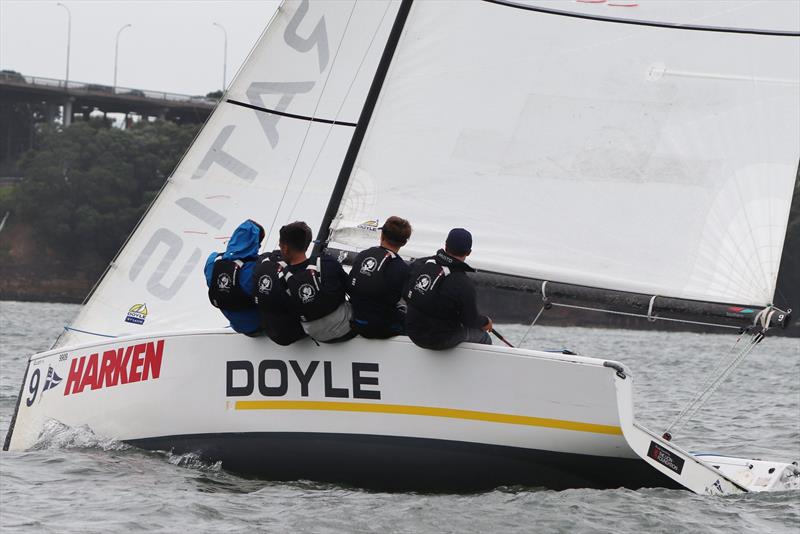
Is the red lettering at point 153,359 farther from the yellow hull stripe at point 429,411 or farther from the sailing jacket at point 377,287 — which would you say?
the sailing jacket at point 377,287

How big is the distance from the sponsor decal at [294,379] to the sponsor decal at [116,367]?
1.90ft

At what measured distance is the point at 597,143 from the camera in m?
7.54

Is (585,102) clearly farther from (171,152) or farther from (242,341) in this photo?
(171,152)

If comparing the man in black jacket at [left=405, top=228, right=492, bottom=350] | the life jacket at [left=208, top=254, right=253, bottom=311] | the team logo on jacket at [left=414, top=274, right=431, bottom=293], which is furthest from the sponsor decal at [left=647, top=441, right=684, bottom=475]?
the life jacket at [left=208, top=254, right=253, bottom=311]

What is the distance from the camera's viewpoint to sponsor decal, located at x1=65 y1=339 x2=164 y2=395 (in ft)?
24.7

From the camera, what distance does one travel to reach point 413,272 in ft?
22.4

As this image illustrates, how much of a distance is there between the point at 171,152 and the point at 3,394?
52.2 meters

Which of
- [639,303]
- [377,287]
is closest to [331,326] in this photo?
[377,287]

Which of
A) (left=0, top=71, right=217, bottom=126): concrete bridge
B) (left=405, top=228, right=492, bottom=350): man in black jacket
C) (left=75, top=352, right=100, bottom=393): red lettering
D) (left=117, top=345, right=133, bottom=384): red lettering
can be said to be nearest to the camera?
(left=405, top=228, right=492, bottom=350): man in black jacket

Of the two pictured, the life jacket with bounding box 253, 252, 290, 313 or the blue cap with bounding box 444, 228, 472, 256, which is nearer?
the blue cap with bounding box 444, 228, 472, 256

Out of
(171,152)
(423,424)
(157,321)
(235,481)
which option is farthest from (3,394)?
(171,152)

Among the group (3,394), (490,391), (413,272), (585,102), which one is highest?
(585,102)

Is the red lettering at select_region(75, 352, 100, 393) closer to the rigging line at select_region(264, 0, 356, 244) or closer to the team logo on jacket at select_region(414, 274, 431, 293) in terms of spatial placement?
the rigging line at select_region(264, 0, 356, 244)

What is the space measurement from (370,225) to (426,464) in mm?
1692
